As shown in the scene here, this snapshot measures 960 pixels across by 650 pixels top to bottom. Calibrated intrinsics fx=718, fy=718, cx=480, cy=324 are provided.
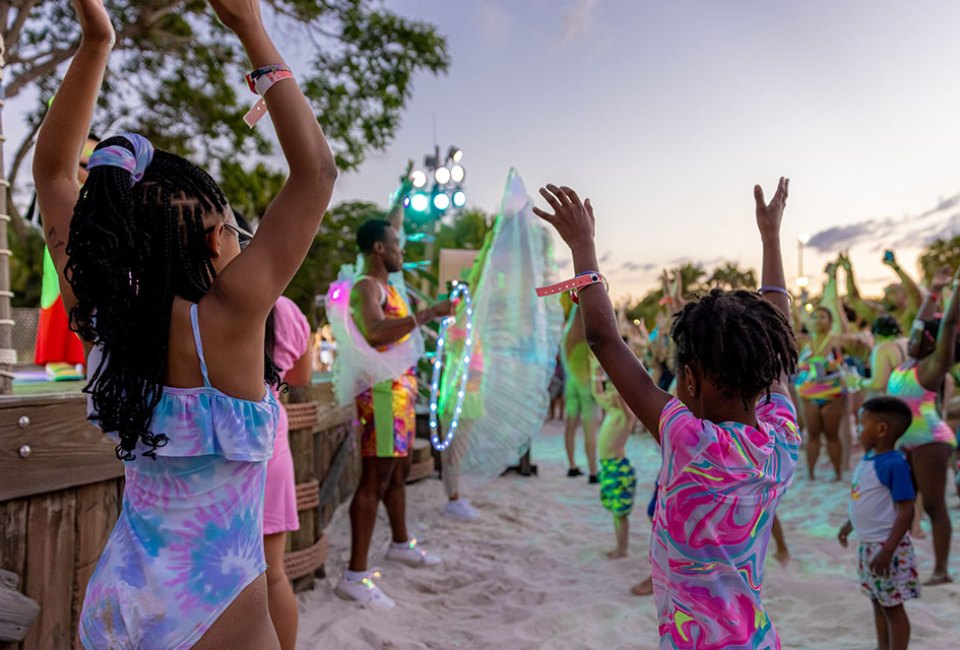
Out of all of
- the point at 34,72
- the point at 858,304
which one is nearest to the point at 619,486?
the point at 858,304

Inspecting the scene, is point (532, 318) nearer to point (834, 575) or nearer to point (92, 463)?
point (834, 575)

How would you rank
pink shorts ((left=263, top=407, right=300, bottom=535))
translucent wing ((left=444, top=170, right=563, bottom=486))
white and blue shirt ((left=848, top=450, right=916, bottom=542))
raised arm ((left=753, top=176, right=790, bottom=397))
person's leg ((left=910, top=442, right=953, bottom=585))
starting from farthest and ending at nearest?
translucent wing ((left=444, top=170, right=563, bottom=486)) < person's leg ((left=910, top=442, right=953, bottom=585)) < white and blue shirt ((left=848, top=450, right=916, bottom=542)) < pink shorts ((left=263, top=407, right=300, bottom=535)) < raised arm ((left=753, top=176, right=790, bottom=397))

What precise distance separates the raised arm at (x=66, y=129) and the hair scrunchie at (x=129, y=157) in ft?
1.11

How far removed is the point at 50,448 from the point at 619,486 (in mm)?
3350

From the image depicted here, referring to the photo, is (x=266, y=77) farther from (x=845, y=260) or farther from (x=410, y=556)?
(x=845, y=260)

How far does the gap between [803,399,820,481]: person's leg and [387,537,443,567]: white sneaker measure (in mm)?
4833

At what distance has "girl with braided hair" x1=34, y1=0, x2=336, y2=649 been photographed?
1276 millimetres

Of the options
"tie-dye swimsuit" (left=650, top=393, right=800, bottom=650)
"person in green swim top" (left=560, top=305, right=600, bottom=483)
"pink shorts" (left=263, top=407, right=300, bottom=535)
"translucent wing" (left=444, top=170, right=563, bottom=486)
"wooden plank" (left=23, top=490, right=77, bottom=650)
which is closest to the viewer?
"tie-dye swimsuit" (left=650, top=393, right=800, bottom=650)

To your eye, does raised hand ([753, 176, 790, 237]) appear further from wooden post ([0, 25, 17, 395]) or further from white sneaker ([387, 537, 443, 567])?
white sneaker ([387, 537, 443, 567])

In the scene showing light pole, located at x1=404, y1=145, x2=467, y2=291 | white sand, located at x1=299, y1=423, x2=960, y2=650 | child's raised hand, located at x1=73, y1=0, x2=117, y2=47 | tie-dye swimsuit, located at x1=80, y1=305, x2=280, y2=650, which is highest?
light pole, located at x1=404, y1=145, x2=467, y2=291

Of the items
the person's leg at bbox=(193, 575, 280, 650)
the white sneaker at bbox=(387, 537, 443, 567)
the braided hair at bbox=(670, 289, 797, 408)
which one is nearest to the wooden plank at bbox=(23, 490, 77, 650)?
the person's leg at bbox=(193, 575, 280, 650)

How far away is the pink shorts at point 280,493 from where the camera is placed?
2.70m

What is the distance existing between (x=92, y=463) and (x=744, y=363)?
2.17 metres

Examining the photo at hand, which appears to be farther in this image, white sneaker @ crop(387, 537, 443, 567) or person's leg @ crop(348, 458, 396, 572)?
white sneaker @ crop(387, 537, 443, 567)
